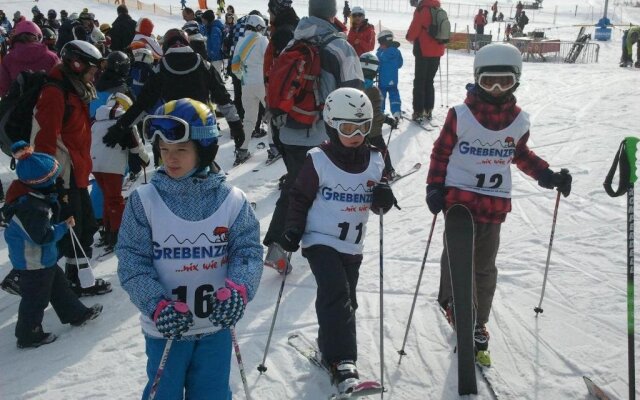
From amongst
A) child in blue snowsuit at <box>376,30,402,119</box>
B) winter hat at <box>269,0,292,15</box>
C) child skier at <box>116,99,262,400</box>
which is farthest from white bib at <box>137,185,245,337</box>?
child in blue snowsuit at <box>376,30,402,119</box>

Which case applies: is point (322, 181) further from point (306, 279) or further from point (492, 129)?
point (306, 279)

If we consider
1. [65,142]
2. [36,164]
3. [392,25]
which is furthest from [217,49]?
[392,25]

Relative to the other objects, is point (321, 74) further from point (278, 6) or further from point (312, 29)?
point (278, 6)

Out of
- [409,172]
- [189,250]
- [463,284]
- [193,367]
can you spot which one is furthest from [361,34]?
[193,367]

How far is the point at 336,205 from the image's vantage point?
3.62 metres

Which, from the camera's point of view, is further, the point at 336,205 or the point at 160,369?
the point at 336,205

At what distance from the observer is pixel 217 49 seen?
12.5m

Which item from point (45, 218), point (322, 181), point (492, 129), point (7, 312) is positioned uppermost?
point (492, 129)

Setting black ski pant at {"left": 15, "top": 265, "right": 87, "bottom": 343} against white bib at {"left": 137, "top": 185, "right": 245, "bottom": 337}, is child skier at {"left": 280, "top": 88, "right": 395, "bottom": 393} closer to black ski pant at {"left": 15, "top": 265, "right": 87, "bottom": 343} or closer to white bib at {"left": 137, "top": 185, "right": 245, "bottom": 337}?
white bib at {"left": 137, "top": 185, "right": 245, "bottom": 337}

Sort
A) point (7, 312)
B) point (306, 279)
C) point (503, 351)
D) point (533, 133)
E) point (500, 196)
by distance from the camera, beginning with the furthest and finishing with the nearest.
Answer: point (533, 133), point (306, 279), point (7, 312), point (503, 351), point (500, 196)

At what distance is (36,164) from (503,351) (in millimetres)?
3764

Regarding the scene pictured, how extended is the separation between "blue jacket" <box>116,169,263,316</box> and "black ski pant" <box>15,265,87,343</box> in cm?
201

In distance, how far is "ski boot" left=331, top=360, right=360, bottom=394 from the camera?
332 cm

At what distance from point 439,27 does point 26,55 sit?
6979 millimetres
